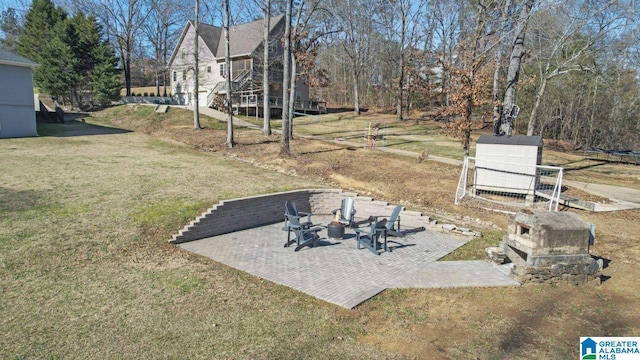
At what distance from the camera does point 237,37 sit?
42.5 metres

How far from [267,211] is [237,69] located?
31.4 metres

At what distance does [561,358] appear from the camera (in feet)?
18.2

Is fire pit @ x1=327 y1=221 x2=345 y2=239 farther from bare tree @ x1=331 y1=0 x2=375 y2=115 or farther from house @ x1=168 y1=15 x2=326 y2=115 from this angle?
bare tree @ x1=331 y1=0 x2=375 y2=115

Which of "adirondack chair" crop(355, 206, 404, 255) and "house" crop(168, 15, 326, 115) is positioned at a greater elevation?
"house" crop(168, 15, 326, 115)

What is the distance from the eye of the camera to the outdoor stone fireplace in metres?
7.93

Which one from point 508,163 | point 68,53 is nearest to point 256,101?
point 68,53

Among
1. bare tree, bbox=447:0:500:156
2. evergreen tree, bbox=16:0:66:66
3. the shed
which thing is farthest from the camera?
evergreen tree, bbox=16:0:66:66

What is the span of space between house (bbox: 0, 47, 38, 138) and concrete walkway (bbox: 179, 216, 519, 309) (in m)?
23.2

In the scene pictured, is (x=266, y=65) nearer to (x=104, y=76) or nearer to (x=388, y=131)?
(x=388, y=131)

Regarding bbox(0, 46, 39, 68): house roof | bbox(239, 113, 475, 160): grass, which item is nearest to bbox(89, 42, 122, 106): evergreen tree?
bbox(0, 46, 39, 68): house roof

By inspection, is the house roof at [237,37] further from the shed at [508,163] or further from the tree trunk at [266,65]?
the shed at [508,163]

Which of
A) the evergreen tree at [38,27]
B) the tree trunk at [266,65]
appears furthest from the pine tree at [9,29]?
the tree trunk at [266,65]
